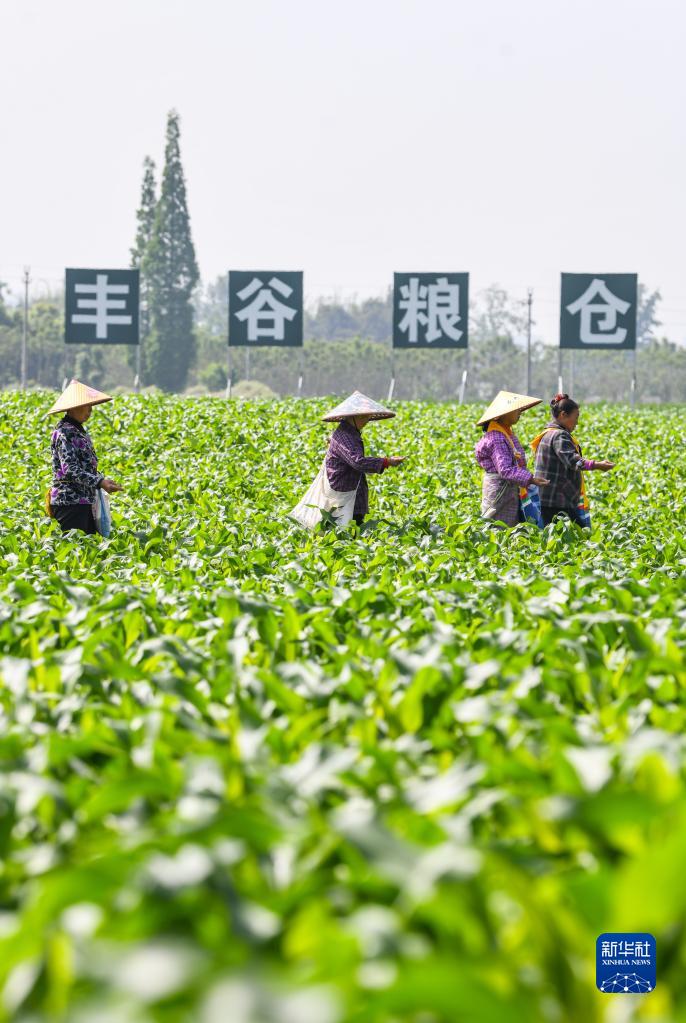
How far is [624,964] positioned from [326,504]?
7591 mm

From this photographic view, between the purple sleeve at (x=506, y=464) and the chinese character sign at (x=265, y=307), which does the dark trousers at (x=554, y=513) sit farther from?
the chinese character sign at (x=265, y=307)

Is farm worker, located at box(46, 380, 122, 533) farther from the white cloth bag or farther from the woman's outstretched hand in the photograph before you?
the white cloth bag

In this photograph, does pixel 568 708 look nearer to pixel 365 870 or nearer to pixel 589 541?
pixel 365 870

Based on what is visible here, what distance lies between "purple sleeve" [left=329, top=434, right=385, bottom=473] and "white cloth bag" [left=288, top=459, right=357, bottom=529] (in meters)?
0.23

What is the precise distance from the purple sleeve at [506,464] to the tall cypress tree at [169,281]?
2351 inches

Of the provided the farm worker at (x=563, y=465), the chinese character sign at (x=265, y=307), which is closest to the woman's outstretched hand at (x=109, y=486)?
the farm worker at (x=563, y=465)

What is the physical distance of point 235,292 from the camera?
90.8 feet

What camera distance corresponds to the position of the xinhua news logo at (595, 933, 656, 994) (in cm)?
187

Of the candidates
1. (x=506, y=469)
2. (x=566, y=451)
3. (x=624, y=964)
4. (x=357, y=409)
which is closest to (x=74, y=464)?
(x=357, y=409)

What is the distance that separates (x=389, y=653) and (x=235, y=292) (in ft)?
80.3

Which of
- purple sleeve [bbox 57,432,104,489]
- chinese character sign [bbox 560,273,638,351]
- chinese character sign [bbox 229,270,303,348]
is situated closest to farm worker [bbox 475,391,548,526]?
purple sleeve [bbox 57,432,104,489]

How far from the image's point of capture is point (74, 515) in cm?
934

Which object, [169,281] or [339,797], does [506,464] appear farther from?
[169,281]

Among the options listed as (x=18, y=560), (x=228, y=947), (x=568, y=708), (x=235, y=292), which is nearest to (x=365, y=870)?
(x=228, y=947)
